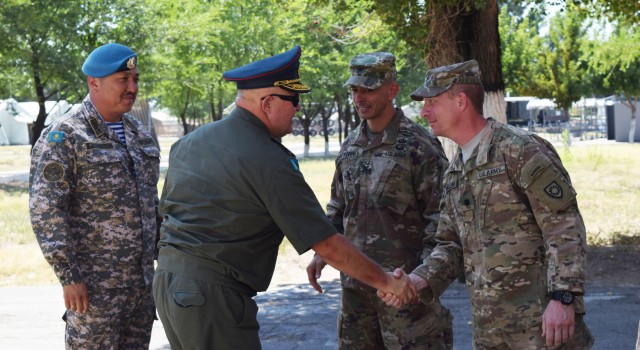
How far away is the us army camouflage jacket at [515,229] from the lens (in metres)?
3.53

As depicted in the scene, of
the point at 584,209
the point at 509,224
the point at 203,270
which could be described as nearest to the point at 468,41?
the point at 509,224

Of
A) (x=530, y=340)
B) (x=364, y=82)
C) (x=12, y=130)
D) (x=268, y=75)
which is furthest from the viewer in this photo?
(x=12, y=130)

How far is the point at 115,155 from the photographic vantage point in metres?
4.45

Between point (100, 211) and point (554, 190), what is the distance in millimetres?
2237

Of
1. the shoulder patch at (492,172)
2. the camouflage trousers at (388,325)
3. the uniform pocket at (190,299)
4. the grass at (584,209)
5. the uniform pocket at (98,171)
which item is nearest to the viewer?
the uniform pocket at (190,299)

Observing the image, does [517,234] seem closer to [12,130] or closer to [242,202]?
[242,202]

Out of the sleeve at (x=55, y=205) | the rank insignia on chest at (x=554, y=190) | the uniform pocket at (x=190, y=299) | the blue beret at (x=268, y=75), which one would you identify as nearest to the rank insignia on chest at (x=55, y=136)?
the sleeve at (x=55, y=205)

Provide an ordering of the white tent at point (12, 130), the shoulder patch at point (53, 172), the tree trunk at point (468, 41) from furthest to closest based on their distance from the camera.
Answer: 1. the white tent at point (12, 130)
2. the tree trunk at point (468, 41)
3. the shoulder patch at point (53, 172)

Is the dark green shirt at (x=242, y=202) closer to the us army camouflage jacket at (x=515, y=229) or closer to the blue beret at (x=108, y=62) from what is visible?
the us army camouflage jacket at (x=515, y=229)

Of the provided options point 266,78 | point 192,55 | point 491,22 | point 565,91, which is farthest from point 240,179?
point 565,91

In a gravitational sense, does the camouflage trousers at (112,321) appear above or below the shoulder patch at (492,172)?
below

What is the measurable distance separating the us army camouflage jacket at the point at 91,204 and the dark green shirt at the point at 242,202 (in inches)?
37.0

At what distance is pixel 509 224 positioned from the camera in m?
3.71

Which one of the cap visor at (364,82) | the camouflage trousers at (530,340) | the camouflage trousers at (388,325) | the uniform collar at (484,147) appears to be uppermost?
the cap visor at (364,82)
